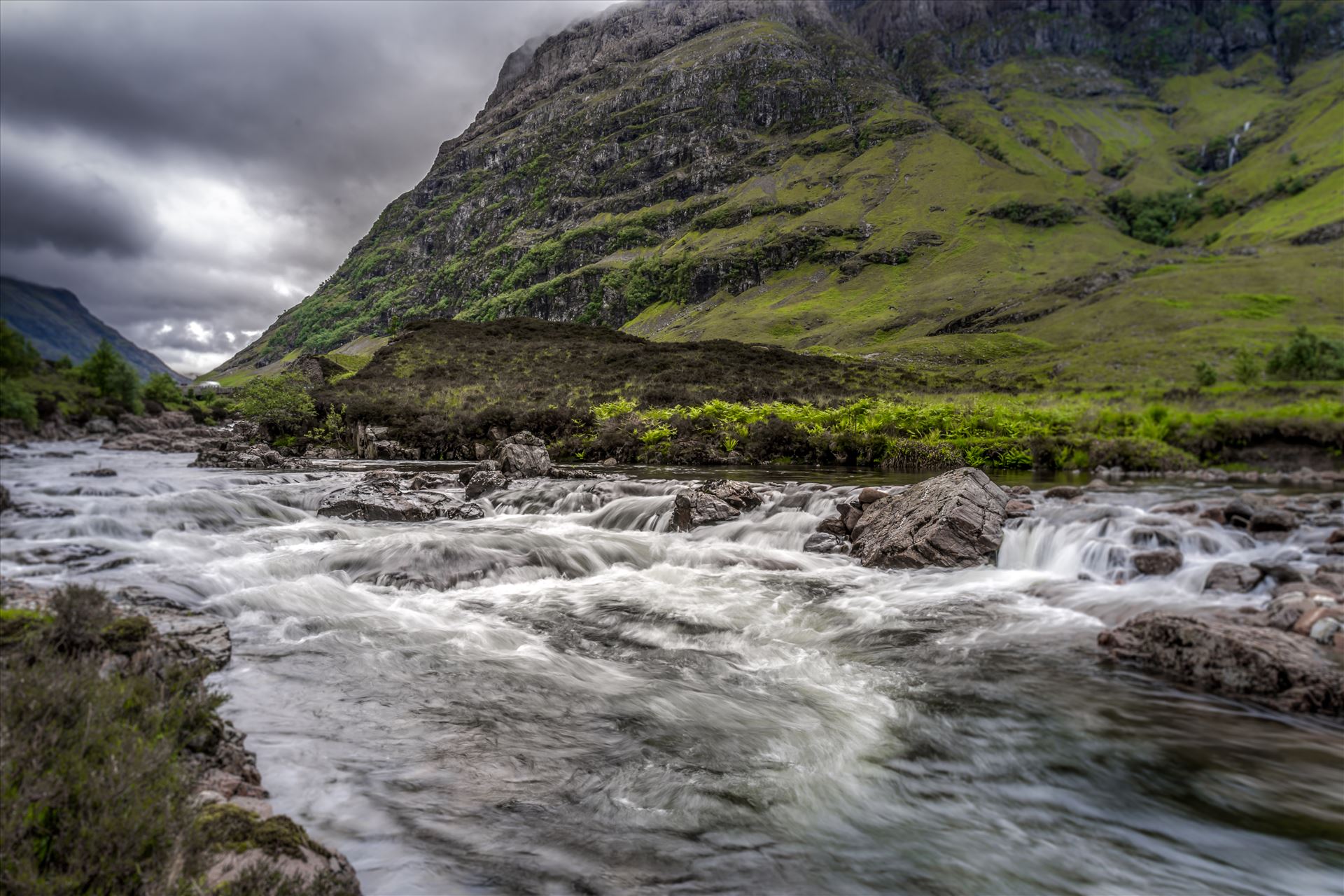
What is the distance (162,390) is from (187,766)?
6978 centimetres

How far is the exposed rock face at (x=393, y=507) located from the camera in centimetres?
1531

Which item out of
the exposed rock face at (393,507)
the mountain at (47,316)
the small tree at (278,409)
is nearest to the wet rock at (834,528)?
the exposed rock face at (393,507)

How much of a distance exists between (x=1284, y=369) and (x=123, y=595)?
5452 centimetres

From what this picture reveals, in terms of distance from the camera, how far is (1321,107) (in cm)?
14975

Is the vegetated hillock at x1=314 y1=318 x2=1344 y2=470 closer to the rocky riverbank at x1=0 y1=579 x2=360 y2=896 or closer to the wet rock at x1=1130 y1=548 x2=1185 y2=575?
the wet rock at x1=1130 y1=548 x2=1185 y2=575

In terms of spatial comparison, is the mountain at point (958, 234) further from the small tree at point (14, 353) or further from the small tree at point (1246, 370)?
the small tree at point (14, 353)

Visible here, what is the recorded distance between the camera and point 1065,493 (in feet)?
47.1

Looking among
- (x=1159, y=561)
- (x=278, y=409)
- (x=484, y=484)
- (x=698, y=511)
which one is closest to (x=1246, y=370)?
(x=1159, y=561)

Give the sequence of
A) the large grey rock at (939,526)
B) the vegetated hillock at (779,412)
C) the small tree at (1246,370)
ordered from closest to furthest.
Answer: the large grey rock at (939,526), the vegetated hillock at (779,412), the small tree at (1246,370)

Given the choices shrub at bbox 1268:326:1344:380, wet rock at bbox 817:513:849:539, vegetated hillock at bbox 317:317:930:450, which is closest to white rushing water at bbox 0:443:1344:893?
wet rock at bbox 817:513:849:539

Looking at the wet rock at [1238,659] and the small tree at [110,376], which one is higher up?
the small tree at [110,376]

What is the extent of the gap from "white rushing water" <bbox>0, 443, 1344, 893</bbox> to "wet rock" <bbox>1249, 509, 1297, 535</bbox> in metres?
0.57

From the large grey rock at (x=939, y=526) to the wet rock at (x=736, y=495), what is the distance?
10.4 ft

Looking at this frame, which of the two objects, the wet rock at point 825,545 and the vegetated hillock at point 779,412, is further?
the vegetated hillock at point 779,412
